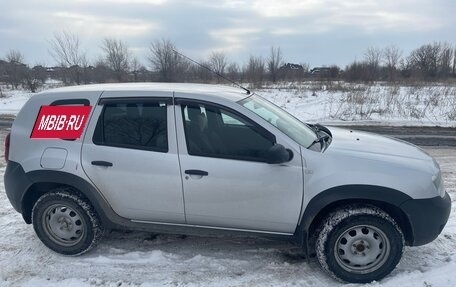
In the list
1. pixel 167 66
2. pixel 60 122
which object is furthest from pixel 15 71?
pixel 60 122

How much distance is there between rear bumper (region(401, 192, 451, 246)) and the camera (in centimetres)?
315

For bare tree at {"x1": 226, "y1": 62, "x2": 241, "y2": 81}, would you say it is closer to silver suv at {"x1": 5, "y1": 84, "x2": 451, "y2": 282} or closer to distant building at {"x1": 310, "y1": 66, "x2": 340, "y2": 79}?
distant building at {"x1": 310, "y1": 66, "x2": 340, "y2": 79}

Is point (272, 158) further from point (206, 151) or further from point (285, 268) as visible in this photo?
point (285, 268)

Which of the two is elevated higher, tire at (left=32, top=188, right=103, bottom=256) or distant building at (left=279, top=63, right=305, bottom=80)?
distant building at (left=279, top=63, right=305, bottom=80)

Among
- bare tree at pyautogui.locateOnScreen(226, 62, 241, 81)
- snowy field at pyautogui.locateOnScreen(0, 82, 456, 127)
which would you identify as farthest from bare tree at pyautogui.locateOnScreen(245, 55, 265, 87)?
snowy field at pyautogui.locateOnScreen(0, 82, 456, 127)

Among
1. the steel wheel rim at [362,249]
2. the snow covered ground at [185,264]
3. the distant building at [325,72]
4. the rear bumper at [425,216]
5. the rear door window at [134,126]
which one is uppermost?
the distant building at [325,72]

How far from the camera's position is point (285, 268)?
356cm

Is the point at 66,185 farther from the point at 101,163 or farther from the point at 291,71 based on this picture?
the point at 291,71

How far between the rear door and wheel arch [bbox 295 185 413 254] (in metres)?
1.19

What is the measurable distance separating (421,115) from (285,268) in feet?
41.7

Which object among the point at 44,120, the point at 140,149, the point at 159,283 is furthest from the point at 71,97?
the point at 159,283

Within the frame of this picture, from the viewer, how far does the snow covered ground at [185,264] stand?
11.0ft

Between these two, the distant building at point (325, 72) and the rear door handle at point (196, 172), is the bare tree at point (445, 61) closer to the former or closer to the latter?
the distant building at point (325, 72)

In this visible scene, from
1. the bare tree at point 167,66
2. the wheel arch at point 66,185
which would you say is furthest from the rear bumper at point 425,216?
the bare tree at point 167,66
